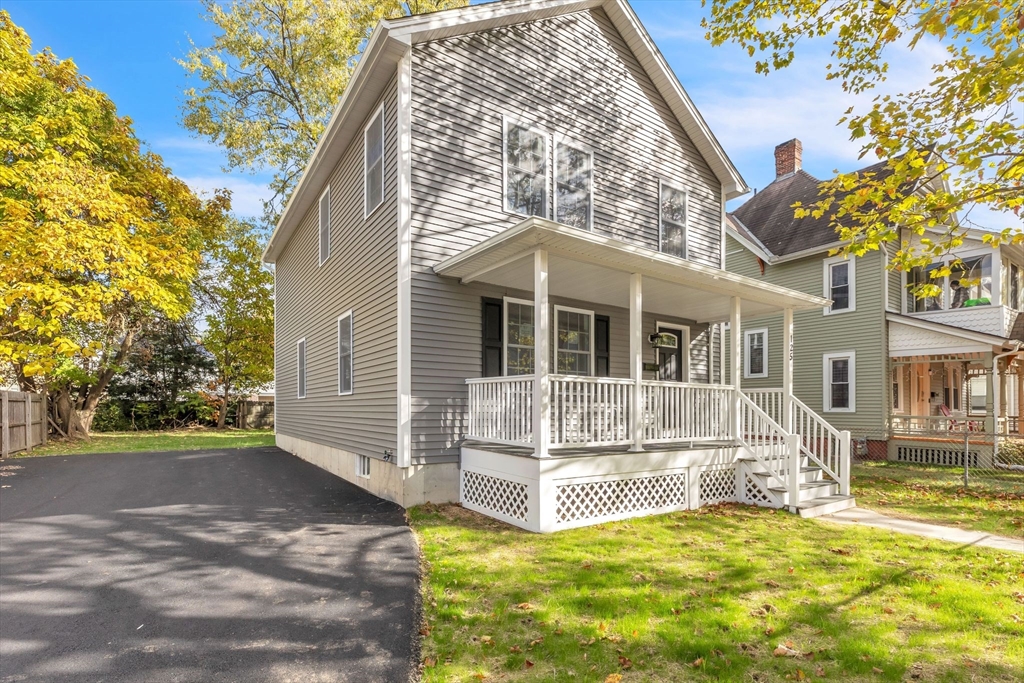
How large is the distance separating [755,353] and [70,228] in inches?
790

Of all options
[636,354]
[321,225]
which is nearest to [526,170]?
[636,354]

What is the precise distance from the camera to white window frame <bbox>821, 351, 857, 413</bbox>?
51.4ft

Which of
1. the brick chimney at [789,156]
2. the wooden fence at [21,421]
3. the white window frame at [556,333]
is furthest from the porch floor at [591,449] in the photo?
the brick chimney at [789,156]

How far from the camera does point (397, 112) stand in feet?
26.3

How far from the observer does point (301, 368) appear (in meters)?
14.3

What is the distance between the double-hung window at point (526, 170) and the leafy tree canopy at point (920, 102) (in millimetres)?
3267

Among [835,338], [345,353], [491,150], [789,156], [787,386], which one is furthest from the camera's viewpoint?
[789,156]

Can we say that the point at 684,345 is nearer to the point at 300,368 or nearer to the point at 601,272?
the point at 601,272

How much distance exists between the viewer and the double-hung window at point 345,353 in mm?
10235

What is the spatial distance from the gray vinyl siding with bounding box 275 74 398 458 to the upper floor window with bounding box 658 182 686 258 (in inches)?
232

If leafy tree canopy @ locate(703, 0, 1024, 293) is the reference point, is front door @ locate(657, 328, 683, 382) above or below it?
below

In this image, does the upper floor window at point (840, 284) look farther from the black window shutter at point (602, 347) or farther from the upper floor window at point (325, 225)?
the upper floor window at point (325, 225)

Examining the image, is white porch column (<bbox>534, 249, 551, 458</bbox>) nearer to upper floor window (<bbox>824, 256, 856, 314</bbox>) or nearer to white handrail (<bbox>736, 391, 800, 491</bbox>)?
white handrail (<bbox>736, 391, 800, 491</bbox>)

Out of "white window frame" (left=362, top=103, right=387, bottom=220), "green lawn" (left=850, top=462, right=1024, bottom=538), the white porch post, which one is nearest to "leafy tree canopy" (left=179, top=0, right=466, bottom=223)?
"white window frame" (left=362, top=103, right=387, bottom=220)
